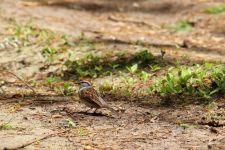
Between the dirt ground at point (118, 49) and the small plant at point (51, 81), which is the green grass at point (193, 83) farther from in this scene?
the small plant at point (51, 81)

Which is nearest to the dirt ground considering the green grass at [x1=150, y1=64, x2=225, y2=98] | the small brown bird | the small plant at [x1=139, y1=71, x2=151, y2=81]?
the small brown bird

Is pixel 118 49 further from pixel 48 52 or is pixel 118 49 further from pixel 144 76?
pixel 144 76

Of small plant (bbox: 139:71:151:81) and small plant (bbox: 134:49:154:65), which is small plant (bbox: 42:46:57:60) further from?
small plant (bbox: 139:71:151:81)

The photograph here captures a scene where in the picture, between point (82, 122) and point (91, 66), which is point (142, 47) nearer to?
point (91, 66)

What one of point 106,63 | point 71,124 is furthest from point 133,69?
point 71,124

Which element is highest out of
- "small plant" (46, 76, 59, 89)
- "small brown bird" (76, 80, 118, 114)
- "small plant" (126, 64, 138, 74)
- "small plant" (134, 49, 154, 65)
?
"small plant" (134, 49, 154, 65)

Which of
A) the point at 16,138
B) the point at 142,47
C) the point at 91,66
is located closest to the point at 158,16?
the point at 142,47
